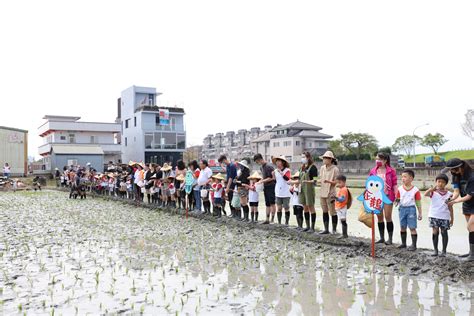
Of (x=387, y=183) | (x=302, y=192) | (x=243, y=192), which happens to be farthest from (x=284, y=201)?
(x=387, y=183)

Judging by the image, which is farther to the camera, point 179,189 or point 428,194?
point 179,189

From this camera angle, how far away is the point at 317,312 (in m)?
4.33

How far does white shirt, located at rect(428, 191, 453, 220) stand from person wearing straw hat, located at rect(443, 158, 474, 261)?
0.35ft

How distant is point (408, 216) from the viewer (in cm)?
664

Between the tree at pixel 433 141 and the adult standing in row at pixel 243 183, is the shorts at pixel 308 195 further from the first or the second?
the tree at pixel 433 141

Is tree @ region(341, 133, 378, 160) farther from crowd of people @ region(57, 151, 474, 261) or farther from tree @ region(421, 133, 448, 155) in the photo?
crowd of people @ region(57, 151, 474, 261)

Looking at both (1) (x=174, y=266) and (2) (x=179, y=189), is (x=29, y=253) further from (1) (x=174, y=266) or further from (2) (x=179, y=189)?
(2) (x=179, y=189)

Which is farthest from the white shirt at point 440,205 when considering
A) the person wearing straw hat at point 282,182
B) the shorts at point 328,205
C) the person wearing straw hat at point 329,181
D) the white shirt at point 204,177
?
the white shirt at point 204,177

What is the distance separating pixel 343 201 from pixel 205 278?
11.3ft

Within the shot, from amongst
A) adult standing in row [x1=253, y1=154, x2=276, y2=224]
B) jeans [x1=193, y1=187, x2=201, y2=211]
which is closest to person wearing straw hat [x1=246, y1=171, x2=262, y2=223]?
adult standing in row [x1=253, y1=154, x2=276, y2=224]

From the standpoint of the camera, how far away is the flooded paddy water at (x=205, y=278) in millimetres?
4461

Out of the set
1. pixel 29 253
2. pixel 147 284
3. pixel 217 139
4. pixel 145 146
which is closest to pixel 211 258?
pixel 147 284

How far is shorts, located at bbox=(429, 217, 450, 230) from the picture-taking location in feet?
20.2

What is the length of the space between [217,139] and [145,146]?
70267 millimetres
